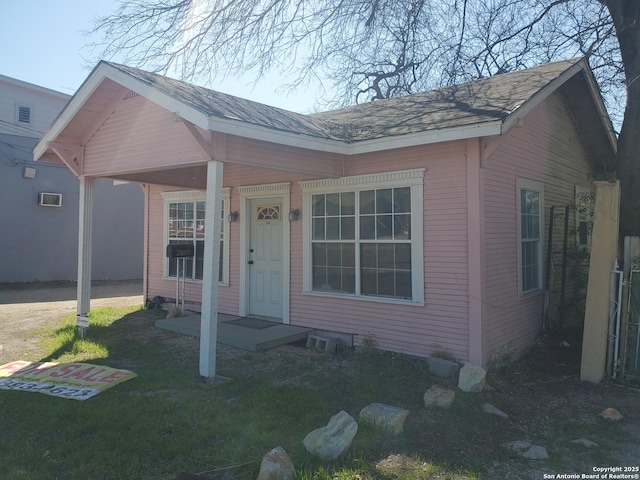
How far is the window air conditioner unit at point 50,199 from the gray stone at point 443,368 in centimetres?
1383

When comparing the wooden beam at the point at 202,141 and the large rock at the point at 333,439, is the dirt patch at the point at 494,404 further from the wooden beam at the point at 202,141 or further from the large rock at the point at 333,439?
the wooden beam at the point at 202,141

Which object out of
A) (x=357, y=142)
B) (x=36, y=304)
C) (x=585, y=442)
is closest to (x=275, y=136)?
(x=357, y=142)

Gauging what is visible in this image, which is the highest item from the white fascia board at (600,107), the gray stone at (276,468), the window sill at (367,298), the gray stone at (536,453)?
the white fascia board at (600,107)

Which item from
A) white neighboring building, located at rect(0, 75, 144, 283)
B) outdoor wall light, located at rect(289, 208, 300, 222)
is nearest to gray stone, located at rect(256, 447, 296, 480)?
outdoor wall light, located at rect(289, 208, 300, 222)

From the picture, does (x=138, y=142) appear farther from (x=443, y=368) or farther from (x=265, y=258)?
(x=443, y=368)

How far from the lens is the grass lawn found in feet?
11.4

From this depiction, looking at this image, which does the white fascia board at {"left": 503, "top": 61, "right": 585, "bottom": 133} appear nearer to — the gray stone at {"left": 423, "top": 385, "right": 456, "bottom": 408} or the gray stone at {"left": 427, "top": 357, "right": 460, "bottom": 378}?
the gray stone at {"left": 427, "top": 357, "right": 460, "bottom": 378}

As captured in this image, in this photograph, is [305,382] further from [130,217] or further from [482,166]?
[130,217]

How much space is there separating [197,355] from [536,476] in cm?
450

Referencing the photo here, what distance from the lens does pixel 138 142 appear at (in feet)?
22.0

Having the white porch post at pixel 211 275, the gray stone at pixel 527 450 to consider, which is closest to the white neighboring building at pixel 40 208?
the white porch post at pixel 211 275

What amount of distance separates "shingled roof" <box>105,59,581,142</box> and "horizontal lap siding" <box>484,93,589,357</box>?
570 millimetres

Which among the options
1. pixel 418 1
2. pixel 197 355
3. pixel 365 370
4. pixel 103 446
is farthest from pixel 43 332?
pixel 418 1

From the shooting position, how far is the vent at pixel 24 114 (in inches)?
604
